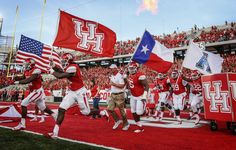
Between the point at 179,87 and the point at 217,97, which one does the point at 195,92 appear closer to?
the point at 179,87

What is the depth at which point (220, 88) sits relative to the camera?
750 cm

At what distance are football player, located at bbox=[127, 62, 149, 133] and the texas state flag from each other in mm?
1061

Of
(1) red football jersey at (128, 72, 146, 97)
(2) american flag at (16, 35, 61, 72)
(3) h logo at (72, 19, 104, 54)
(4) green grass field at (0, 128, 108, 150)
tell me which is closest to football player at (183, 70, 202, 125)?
(1) red football jersey at (128, 72, 146, 97)

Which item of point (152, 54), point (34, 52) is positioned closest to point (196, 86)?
point (152, 54)

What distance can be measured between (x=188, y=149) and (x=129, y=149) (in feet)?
4.09

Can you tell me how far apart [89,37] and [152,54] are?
2.60 metres

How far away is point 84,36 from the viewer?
8.82 m

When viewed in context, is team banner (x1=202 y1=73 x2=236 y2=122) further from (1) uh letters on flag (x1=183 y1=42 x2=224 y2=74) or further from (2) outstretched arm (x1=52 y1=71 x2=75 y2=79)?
(2) outstretched arm (x1=52 y1=71 x2=75 y2=79)

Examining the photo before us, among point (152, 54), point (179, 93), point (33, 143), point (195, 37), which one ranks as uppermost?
point (195, 37)

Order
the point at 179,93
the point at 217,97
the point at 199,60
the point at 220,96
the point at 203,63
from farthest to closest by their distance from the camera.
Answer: the point at 203,63 < the point at 199,60 < the point at 179,93 < the point at 217,97 < the point at 220,96

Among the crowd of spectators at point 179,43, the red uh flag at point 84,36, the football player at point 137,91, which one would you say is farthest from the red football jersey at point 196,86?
the crowd of spectators at point 179,43

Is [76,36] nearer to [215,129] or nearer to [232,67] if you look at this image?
[215,129]

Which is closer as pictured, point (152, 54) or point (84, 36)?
point (84, 36)

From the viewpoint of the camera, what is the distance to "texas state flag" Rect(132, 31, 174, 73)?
937 centimetres
